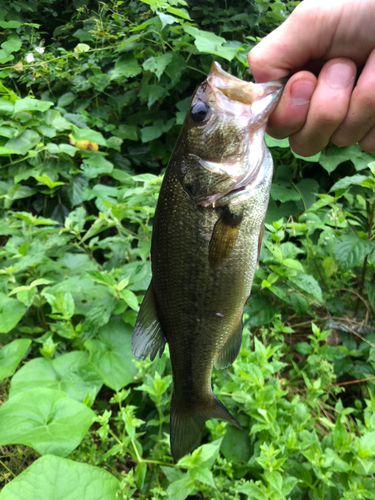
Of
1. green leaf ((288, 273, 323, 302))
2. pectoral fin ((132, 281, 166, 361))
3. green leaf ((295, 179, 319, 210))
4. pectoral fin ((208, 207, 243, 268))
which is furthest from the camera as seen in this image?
green leaf ((295, 179, 319, 210))

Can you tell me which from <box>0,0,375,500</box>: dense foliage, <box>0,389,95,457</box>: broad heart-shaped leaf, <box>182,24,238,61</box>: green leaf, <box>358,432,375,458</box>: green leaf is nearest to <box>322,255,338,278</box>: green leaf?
<box>0,0,375,500</box>: dense foliage

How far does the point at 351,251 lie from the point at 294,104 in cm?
109

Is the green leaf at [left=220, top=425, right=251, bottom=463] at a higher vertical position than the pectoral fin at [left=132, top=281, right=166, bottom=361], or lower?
lower

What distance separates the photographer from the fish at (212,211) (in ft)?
2.99

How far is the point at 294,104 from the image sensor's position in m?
0.99

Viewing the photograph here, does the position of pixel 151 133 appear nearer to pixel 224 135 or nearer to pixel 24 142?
pixel 24 142

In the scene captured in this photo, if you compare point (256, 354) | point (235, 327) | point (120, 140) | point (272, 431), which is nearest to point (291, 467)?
point (272, 431)

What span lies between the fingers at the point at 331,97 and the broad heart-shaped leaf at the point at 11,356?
1.60 metres

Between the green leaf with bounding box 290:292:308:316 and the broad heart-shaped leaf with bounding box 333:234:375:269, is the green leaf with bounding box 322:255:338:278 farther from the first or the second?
the green leaf with bounding box 290:292:308:316

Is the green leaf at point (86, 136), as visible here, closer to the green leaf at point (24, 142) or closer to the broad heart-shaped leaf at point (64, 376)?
the green leaf at point (24, 142)

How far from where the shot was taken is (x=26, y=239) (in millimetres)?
2332

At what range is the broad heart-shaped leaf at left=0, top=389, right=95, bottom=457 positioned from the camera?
120 cm

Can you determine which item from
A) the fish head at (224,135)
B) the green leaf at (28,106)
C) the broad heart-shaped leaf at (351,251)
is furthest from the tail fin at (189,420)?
the green leaf at (28,106)

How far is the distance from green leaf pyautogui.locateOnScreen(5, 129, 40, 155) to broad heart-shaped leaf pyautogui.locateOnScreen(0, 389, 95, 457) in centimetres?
239
